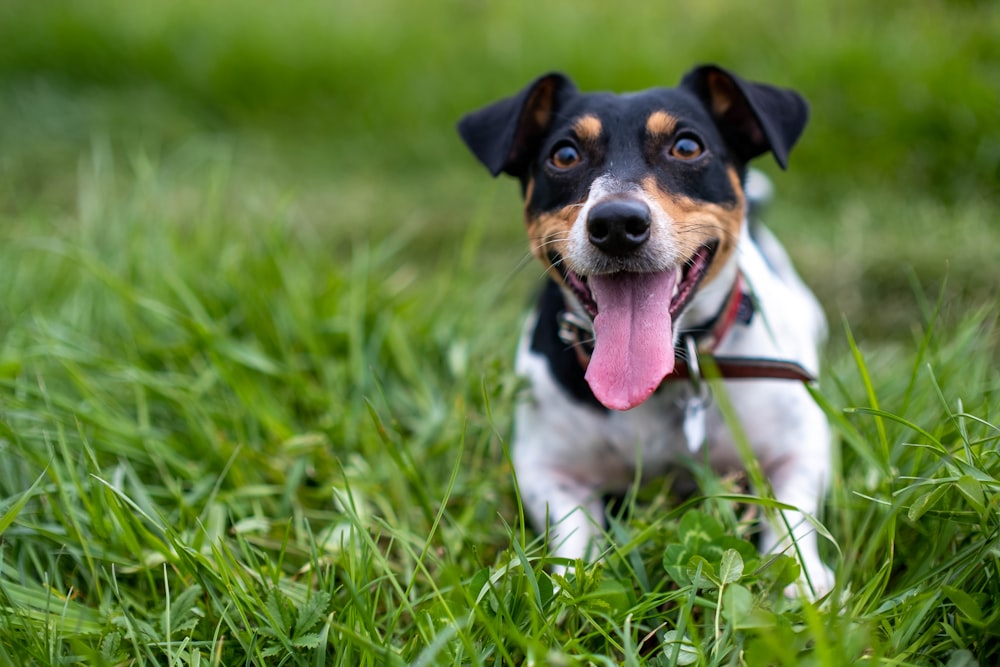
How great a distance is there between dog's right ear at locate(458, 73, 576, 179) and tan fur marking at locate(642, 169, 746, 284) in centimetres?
44

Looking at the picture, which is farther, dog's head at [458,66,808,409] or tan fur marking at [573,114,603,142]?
tan fur marking at [573,114,603,142]

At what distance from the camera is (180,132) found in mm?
5957

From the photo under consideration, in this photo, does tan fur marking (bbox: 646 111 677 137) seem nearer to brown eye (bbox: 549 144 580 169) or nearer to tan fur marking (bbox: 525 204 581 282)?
brown eye (bbox: 549 144 580 169)

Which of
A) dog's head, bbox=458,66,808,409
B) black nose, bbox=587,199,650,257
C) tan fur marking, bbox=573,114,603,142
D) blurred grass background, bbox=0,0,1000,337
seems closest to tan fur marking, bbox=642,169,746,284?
dog's head, bbox=458,66,808,409

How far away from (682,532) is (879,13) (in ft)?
15.2

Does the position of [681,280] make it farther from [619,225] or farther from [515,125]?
[515,125]

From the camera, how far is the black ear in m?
2.39

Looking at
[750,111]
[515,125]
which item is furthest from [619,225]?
[750,111]

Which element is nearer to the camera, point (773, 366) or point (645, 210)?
point (645, 210)

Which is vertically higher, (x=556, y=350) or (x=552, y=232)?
A: (x=552, y=232)

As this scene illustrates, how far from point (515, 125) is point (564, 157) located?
0.16 meters

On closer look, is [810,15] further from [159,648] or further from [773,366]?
[159,648]

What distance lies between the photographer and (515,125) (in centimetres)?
246

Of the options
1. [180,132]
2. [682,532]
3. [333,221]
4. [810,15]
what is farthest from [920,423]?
[180,132]
